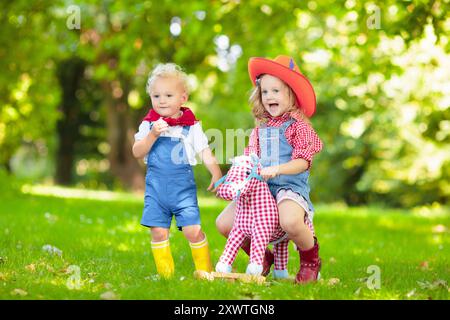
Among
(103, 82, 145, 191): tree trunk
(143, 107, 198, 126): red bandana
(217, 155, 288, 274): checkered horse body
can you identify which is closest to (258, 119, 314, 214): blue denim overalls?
(217, 155, 288, 274): checkered horse body

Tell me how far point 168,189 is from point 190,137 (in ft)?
1.55

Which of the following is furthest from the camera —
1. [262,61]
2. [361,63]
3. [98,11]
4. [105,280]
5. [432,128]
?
[98,11]

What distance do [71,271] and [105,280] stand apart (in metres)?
0.39

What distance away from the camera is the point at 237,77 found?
1324 centimetres

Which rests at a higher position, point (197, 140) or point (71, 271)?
point (197, 140)

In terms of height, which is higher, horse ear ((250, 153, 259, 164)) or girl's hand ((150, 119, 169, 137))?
girl's hand ((150, 119, 169, 137))

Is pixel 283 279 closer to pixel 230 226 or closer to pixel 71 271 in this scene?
pixel 230 226

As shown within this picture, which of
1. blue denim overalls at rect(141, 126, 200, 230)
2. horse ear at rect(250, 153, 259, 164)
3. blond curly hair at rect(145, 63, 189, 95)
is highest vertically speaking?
blond curly hair at rect(145, 63, 189, 95)

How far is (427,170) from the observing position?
19438 mm

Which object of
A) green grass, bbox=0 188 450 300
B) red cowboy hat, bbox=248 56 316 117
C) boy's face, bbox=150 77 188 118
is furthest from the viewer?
boy's face, bbox=150 77 188 118

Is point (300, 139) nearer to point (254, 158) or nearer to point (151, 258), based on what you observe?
point (254, 158)

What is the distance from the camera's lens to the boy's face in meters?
5.17

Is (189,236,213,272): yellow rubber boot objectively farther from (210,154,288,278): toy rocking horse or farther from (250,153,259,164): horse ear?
(250,153,259,164): horse ear

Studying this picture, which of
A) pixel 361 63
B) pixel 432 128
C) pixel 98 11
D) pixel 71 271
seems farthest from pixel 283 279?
pixel 98 11
